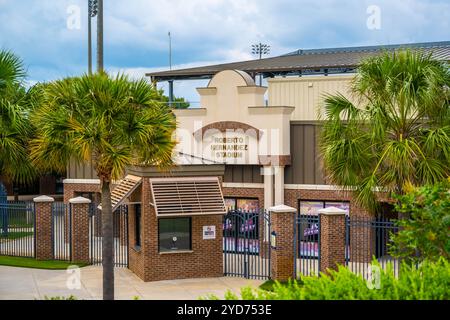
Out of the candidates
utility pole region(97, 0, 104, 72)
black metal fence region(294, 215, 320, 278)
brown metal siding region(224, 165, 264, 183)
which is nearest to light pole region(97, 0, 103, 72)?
utility pole region(97, 0, 104, 72)

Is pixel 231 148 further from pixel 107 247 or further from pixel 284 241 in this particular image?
pixel 107 247

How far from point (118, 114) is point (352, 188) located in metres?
6.78

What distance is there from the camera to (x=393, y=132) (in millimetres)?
19547

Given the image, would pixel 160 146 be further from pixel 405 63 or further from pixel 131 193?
pixel 405 63

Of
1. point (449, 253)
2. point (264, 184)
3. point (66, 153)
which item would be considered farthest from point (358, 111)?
point (264, 184)

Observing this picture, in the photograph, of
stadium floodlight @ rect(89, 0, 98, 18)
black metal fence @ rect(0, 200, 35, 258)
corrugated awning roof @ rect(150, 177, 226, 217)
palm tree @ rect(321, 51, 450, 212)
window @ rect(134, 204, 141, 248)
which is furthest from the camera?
stadium floodlight @ rect(89, 0, 98, 18)

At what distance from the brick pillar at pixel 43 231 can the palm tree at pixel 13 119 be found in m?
3.15

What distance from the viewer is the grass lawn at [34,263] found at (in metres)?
24.8

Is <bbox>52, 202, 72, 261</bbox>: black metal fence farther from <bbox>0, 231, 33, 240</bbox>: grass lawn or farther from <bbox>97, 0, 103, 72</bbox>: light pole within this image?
<bbox>97, 0, 103, 72</bbox>: light pole

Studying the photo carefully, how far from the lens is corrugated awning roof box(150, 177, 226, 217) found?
2197cm

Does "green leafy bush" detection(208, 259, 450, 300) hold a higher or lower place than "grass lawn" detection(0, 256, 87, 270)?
higher

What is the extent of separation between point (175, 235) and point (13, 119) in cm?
922

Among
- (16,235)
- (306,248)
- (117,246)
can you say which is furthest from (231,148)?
(16,235)

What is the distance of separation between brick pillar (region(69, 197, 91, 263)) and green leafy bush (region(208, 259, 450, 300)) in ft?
57.5
